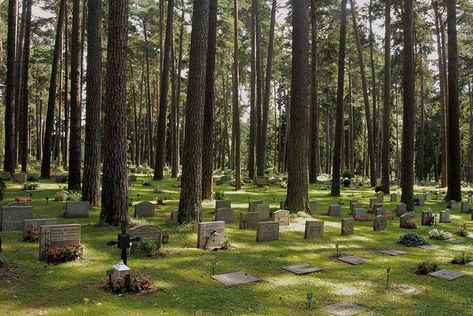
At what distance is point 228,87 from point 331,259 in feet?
141

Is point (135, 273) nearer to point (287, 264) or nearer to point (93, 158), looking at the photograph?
point (287, 264)

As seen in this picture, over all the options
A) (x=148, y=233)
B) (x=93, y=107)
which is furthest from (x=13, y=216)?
(x=93, y=107)

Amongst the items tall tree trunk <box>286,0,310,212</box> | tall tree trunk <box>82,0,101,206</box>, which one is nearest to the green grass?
tall tree trunk <box>82,0,101,206</box>

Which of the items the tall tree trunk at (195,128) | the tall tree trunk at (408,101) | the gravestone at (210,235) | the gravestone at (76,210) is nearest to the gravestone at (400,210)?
the tall tree trunk at (408,101)

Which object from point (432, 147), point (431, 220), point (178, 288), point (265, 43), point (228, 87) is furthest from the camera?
point (432, 147)

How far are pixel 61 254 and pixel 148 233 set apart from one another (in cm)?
208

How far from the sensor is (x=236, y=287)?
8.49 meters

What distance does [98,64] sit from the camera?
52.2 ft

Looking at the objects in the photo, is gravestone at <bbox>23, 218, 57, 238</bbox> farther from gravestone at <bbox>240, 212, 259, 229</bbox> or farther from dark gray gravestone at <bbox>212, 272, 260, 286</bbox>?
gravestone at <bbox>240, 212, 259, 229</bbox>

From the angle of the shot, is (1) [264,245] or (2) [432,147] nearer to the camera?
(1) [264,245]

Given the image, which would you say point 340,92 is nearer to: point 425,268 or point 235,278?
point 425,268

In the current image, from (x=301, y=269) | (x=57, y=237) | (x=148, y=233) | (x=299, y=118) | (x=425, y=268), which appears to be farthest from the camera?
(x=299, y=118)

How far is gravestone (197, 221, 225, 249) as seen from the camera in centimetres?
1125

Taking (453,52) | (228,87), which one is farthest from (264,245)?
(228,87)
